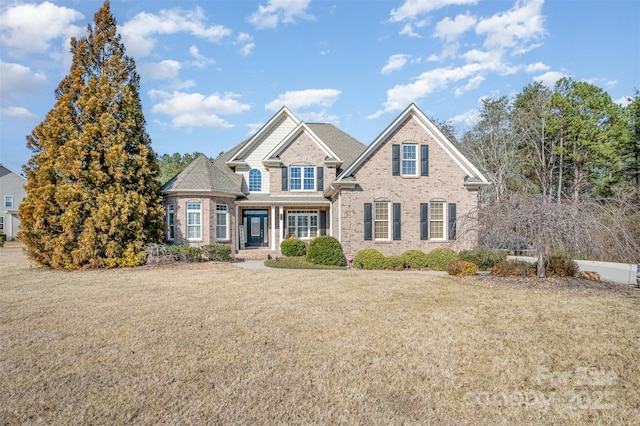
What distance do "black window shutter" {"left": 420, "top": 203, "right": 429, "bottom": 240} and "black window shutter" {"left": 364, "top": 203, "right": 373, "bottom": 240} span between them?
2.64 m

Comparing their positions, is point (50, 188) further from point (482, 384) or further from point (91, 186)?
point (482, 384)

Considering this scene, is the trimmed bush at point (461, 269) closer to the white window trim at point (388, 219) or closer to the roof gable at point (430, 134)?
the white window trim at point (388, 219)

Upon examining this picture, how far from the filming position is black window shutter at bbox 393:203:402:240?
18.1 m

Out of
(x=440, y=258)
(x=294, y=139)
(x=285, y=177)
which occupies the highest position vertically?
(x=294, y=139)

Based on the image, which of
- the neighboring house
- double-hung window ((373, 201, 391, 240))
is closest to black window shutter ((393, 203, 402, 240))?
double-hung window ((373, 201, 391, 240))

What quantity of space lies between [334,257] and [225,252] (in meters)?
5.89

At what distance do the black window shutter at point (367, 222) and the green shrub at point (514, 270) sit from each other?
6.22m

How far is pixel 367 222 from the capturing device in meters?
18.1

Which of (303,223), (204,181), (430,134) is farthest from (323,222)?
(430,134)

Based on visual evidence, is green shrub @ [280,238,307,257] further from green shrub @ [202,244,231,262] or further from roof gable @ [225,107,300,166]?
roof gable @ [225,107,300,166]

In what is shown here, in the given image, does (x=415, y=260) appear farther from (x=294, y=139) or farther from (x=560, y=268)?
(x=294, y=139)

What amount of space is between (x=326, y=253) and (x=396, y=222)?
410 centimetres

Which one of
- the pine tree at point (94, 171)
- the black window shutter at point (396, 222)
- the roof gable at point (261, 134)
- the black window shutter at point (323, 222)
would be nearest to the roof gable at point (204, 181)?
the roof gable at point (261, 134)

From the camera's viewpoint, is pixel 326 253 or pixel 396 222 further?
pixel 396 222
